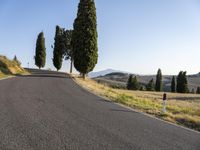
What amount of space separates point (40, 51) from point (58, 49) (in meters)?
6.39

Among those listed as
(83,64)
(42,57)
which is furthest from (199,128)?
(42,57)

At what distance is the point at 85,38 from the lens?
1570 inches

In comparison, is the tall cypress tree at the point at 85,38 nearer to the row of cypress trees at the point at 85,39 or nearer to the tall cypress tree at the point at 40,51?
the row of cypress trees at the point at 85,39

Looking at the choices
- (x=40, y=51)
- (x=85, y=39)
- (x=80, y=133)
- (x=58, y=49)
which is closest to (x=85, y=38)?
(x=85, y=39)

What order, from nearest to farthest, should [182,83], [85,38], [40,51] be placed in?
1. [85,38]
2. [40,51]
3. [182,83]

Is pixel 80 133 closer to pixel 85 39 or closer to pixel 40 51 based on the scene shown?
pixel 85 39

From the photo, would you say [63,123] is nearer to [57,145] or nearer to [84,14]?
[57,145]

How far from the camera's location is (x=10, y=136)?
7.23 meters

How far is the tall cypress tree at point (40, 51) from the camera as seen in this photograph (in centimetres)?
7394

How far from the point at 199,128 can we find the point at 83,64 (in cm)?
2882

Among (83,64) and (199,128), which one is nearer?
(199,128)

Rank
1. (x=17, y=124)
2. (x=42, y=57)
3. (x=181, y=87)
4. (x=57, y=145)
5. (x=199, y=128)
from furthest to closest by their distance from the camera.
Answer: (x=181, y=87), (x=42, y=57), (x=199, y=128), (x=17, y=124), (x=57, y=145)

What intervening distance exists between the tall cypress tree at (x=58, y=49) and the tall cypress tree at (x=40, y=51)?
441 centimetres

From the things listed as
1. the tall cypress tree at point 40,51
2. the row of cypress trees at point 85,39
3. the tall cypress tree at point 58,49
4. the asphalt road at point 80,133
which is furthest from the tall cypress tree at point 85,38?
the tall cypress tree at point 40,51
